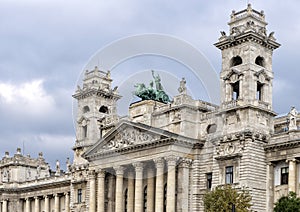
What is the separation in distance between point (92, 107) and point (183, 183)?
23901 millimetres

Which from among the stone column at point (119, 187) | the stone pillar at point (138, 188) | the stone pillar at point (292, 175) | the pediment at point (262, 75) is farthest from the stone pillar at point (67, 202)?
the stone pillar at point (292, 175)

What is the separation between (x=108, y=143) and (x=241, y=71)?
21474 millimetres

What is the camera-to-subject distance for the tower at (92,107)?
95.9 m

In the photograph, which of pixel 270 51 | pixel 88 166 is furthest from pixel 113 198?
pixel 270 51

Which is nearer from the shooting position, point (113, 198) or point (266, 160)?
point (266, 160)

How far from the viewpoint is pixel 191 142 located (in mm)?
78000

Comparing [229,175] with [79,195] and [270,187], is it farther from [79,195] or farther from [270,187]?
[79,195]

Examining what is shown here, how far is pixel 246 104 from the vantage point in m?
72.2

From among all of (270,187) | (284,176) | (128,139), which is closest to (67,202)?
(128,139)

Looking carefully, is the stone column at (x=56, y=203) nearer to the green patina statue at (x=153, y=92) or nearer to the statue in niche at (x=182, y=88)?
the green patina statue at (x=153, y=92)

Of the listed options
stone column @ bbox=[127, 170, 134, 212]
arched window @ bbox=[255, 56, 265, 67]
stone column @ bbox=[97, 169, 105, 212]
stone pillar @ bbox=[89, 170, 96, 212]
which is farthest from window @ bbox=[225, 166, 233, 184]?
stone pillar @ bbox=[89, 170, 96, 212]

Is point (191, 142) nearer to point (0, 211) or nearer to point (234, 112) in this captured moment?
point (234, 112)

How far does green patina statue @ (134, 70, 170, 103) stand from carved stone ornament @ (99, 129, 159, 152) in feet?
17.5

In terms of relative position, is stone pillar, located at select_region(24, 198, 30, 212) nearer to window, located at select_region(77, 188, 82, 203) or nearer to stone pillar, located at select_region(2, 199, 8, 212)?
stone pillar, located at select_region(2, 199, 8, 212)
